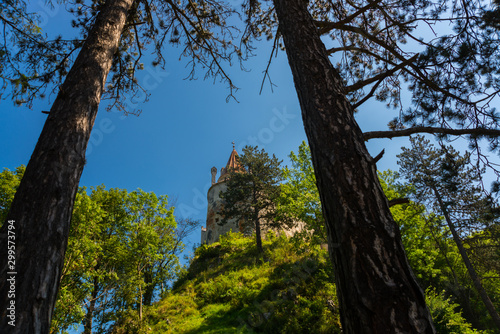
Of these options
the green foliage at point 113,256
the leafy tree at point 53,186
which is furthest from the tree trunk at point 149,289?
the leafy tree at point 53,186

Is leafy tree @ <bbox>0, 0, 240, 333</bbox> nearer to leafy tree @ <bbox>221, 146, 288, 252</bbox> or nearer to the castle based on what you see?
leafy tree @ <bbox>221, 146, 288, 252</bbox>

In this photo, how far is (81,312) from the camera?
981 cm

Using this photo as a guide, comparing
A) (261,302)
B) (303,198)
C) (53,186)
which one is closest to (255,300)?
(261,302)

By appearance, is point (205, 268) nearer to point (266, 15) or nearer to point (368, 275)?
point (266, 15)

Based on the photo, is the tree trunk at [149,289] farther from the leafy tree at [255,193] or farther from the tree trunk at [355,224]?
the tree trunk at [355,224]

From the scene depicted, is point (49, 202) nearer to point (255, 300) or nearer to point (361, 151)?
point (361, 151)

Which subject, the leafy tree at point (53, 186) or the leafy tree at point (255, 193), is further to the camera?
the leafy tree at point (255, 193)

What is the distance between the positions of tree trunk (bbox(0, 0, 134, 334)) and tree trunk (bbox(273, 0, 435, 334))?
2.01 m

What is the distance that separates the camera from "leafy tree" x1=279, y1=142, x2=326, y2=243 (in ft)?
43.1

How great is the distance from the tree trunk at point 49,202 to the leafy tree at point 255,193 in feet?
57.9

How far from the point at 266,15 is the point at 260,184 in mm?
16438

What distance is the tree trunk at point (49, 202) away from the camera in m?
1.67

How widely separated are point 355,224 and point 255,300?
12838 millimetres

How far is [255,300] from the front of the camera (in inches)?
504
